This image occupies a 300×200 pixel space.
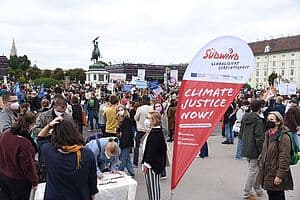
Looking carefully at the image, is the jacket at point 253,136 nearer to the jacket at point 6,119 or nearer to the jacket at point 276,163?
the jacket at point 276,163

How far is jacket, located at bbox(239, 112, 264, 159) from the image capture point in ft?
20.2

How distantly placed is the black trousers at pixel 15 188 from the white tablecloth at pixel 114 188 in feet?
0.46

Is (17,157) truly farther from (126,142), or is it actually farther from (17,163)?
(126,142)

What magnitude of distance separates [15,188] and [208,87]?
259 centimetres

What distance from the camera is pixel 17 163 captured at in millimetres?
4090

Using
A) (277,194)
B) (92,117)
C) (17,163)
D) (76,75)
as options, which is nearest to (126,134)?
(277,194)

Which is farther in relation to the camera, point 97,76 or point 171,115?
point 97,76

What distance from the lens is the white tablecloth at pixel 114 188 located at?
4.48m

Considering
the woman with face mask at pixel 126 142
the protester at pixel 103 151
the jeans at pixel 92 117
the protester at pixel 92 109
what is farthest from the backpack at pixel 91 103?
the protester at pixel 103 151

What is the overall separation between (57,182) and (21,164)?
1137 mm

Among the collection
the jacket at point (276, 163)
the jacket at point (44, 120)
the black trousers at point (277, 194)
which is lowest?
the black trousers at point (277, 194)

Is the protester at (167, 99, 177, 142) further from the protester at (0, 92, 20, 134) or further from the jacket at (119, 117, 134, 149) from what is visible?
the protester at (0, 92, 20, 134)

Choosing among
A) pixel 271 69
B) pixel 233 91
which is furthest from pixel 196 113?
pixel 271 69

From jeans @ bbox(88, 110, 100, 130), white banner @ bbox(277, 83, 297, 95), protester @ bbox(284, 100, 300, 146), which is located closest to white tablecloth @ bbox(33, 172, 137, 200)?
protester @ bbox(284, 100, 300, 146)
